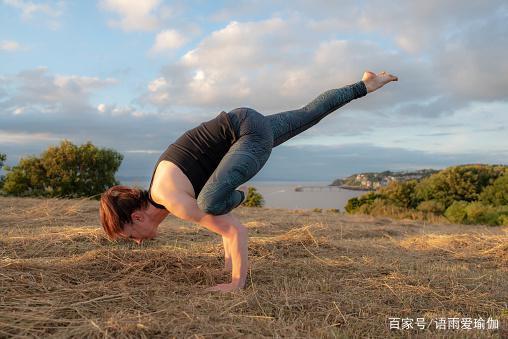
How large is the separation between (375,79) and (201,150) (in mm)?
1590

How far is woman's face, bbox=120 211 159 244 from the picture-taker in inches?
113

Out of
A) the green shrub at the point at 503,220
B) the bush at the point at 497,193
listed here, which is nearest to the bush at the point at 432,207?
the bush at the point at 497,193

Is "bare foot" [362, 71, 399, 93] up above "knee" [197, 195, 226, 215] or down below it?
above

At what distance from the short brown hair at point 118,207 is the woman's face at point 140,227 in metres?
0.03

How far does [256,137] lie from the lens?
2867mm

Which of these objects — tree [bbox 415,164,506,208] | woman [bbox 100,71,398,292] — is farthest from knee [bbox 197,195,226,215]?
tree [bbox 415,164,506,208]

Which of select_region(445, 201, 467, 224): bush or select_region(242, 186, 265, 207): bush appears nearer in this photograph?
select_region(445, 201, 467, 224): bush

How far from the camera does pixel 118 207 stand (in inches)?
111

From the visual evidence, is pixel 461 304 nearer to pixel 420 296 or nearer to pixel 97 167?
pixel 420 296

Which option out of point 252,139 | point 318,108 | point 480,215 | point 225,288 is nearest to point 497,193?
point 480,215

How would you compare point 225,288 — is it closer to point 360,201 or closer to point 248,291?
point 248,291

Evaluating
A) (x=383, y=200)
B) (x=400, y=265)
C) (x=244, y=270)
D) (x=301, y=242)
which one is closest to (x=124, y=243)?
(x=301, y=242)

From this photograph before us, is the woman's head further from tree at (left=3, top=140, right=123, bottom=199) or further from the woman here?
tree at (left=3, top=140, right=123, bottom=199)

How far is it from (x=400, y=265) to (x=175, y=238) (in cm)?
243
